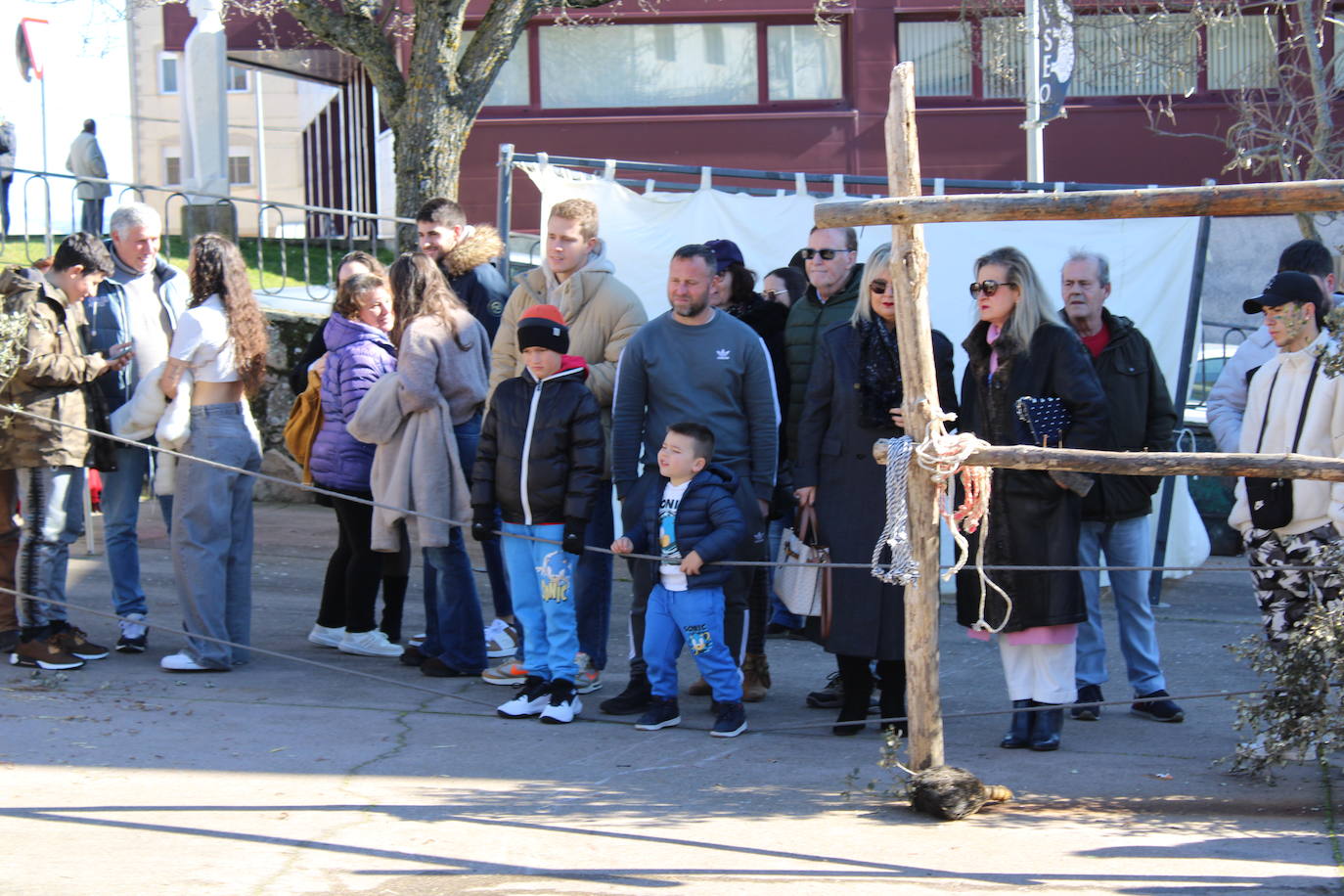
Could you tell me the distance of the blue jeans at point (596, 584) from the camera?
6.18 meters

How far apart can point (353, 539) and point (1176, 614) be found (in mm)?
4399

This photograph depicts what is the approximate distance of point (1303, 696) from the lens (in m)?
4.74

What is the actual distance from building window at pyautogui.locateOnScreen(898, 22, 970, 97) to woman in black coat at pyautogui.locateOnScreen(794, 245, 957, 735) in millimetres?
13095

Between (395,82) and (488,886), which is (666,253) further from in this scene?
(488,886)

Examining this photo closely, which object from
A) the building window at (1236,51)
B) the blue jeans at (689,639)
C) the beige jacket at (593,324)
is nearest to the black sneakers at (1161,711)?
the blue jeans at (689,639)

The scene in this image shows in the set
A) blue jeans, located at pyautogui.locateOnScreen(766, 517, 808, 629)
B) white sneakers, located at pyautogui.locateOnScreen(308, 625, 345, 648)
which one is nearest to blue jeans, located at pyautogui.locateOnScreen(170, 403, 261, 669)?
white sneakers, located at pyautogui.locateOnScreen(308, 625, 345, 648)

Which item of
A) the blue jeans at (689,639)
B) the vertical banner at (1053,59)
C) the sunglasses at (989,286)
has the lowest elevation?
the blue jeans at (689,639)

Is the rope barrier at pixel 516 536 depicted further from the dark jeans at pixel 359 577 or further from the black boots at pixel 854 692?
the black boots at pixel 854 692

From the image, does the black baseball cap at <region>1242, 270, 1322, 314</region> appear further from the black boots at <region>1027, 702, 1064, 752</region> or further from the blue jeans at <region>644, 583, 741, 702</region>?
the blue jeans at <region>644, 583, 741, 702</region>

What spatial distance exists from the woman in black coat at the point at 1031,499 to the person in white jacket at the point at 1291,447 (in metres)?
0.60

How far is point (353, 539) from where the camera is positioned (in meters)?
6.70

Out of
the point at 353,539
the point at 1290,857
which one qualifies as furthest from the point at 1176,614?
the point at 353,539

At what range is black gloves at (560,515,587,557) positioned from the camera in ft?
18.6

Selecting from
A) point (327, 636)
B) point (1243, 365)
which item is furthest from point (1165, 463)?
point (327, 636)
